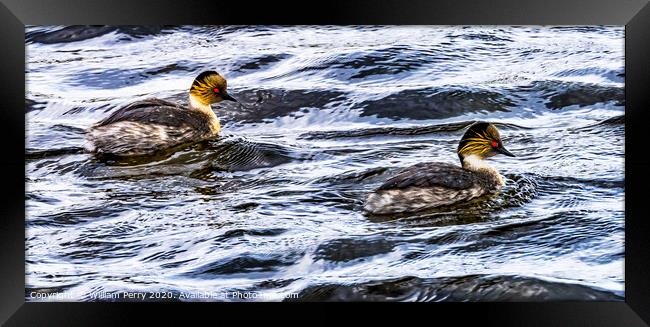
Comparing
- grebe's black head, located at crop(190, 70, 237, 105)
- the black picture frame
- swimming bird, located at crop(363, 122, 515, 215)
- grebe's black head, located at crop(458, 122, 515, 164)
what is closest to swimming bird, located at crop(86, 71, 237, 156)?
grebe's black head, located at crop(190, 70, 237, 105)

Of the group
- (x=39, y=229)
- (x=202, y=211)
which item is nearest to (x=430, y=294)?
(x=202, y=211)

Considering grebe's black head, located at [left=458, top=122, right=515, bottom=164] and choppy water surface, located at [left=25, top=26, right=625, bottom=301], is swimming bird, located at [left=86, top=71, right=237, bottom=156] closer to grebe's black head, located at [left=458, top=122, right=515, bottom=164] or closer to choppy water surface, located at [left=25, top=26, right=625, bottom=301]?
choppy water surface, located at [left=25, top=26, right=625, bottom=301]

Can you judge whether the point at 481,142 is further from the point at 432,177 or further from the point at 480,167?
the point at 432,177

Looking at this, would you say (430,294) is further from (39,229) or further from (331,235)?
(39,229)

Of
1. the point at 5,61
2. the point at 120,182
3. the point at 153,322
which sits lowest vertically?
the point at 153,322

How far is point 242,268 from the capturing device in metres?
10.1

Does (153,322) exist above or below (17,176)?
below

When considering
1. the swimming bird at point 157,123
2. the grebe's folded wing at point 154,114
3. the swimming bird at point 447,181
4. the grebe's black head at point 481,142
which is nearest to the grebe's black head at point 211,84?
the swimming bird at point 157,123

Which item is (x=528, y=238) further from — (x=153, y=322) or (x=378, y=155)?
(x=153, y=322)

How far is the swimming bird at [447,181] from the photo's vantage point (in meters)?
10.1

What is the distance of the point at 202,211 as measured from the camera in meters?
10.2
